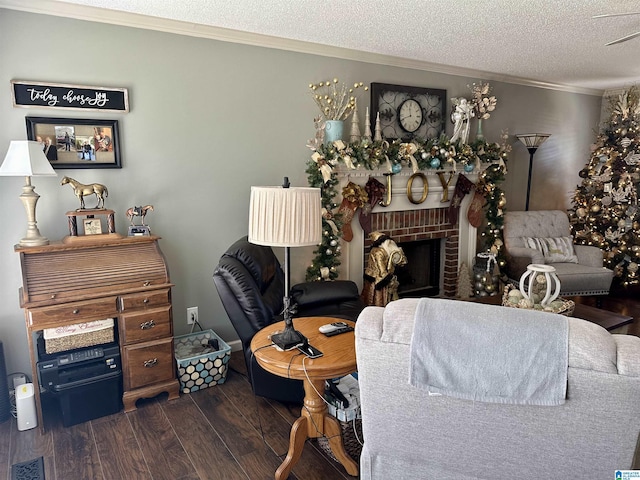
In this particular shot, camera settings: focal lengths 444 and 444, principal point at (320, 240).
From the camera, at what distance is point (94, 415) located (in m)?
2.62

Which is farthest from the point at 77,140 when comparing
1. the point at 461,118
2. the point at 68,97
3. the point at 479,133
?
the point at 479,133

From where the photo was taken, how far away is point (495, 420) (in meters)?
1.33

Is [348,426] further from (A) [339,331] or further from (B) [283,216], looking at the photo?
(B) [283,216]

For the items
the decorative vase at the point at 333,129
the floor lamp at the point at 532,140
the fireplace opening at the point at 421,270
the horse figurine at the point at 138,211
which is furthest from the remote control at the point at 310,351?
the floor lamp at the point at 532,140

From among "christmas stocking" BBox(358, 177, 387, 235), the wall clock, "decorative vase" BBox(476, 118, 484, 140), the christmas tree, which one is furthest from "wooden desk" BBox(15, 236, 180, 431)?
the christmas tree

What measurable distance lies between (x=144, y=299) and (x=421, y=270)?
10.1ft

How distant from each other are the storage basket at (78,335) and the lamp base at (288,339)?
3.81ft

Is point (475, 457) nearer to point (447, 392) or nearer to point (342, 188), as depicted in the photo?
point (447, 392)

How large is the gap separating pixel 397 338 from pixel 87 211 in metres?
2.17

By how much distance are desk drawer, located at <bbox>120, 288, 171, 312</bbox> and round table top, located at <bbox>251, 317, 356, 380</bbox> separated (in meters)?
0.87

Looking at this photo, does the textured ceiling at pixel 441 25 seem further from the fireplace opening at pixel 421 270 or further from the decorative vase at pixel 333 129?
the fireplace opening at pixel 421 270

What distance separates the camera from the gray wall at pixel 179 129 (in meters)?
2.72

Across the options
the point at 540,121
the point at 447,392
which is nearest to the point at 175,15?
the point at 447,392

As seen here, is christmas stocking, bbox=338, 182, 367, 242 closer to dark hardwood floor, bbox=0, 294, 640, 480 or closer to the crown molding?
the crown molding
